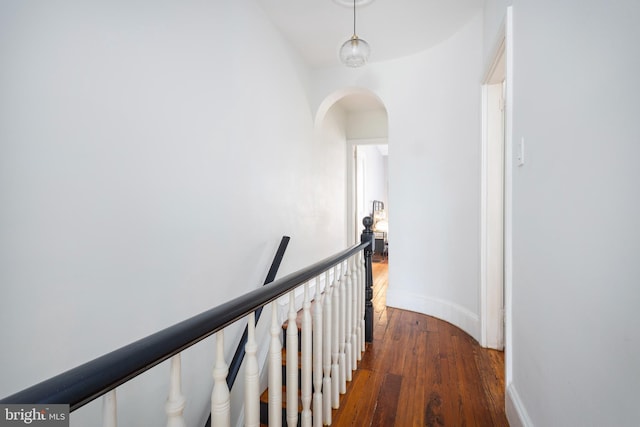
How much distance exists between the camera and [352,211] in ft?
16.0

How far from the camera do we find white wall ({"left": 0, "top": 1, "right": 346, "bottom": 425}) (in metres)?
0.96

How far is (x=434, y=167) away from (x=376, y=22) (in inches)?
53.8

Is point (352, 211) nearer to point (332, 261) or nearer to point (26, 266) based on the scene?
point (332, 261)

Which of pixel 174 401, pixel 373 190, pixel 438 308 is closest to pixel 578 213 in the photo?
pixel 174 401

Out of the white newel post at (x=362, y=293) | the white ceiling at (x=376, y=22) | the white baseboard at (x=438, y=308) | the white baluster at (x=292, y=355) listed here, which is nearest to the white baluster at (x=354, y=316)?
the white newel post at (x=362, y=293)

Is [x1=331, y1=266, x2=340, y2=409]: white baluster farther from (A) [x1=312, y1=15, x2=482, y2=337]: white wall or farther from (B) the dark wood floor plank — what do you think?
(A) [x1=312, y1=15, x2=482, y2=337]: white wall

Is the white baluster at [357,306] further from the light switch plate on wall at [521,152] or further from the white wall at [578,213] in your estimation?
the light switch plate on wall at [521,152]

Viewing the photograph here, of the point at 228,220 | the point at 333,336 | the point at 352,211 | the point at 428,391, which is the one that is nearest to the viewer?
the point at 333,336

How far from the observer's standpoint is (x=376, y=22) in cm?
241

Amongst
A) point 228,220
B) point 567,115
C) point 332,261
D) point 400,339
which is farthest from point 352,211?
point 567,115

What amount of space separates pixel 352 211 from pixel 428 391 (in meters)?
3.33

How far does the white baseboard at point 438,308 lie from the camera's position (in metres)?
2.40

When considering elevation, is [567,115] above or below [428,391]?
above

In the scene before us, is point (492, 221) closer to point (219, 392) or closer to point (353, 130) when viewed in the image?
point (219, 392)
